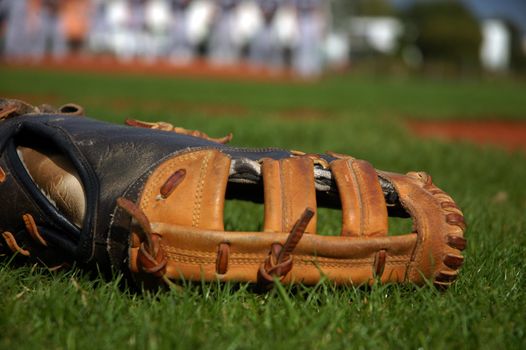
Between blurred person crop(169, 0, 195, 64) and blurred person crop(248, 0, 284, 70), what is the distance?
3205mm

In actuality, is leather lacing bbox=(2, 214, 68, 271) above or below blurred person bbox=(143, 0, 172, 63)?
above

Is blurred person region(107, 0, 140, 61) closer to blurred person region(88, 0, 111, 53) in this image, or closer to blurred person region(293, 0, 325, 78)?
blurred person region(88, 0, 111, 53)

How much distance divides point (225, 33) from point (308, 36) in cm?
396

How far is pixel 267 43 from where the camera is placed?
31.7 m

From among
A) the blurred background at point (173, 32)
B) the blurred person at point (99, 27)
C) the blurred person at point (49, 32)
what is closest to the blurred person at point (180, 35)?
the blurred background at point (173, 32)

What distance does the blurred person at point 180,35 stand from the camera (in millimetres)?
29938

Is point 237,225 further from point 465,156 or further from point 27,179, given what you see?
point 465,156

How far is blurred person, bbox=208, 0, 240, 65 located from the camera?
30453 mm

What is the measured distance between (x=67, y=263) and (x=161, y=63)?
27494mm

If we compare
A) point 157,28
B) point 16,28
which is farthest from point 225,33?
point 16,28

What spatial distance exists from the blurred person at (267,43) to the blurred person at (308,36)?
3.33 feet

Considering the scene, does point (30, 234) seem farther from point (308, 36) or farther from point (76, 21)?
point (308, 36)

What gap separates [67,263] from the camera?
1827 millimetres

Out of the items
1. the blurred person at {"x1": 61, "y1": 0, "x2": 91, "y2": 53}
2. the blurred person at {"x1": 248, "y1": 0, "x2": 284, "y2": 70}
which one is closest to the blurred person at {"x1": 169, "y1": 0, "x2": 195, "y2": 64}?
the blurred person at {"x1": 248, "y1": 0, "x2": 284, "y2": 70}
